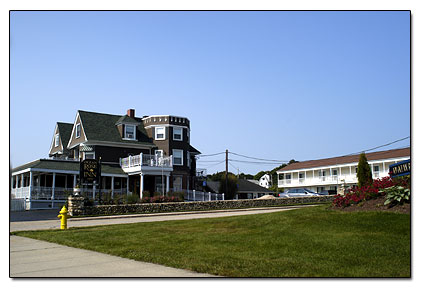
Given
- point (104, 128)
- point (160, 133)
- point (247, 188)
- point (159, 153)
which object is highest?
point (104, 128)

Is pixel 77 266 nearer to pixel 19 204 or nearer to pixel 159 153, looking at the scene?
pixel 19 204

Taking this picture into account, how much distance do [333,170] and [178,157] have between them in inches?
1048

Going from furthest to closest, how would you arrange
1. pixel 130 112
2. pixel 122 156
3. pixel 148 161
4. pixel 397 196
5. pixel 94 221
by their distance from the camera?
1. pixel 130 112
2. pixel 122 156
3. pixel 148 161
4. pixel 94 221
5. pixel 397 196

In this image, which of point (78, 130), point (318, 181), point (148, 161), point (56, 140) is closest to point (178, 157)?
point (148, 161)

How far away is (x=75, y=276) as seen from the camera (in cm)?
662

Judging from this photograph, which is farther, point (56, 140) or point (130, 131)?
point (56, 140)

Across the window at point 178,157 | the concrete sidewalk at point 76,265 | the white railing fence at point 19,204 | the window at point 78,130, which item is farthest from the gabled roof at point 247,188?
the concrete sidewalk at point 76,265

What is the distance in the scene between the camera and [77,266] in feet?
24.7

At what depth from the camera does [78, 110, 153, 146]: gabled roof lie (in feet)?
124

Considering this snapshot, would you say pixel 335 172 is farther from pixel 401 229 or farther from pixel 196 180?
pixel 401 229

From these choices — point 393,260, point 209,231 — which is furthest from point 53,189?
point 393,260

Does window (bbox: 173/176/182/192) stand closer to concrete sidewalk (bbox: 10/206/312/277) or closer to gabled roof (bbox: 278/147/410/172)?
gabled roof (bbox: 278/147/410/172)

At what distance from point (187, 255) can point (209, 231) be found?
128 inches

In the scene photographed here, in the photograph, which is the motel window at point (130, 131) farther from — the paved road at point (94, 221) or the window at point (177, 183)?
the paved road at point (94, 221)
